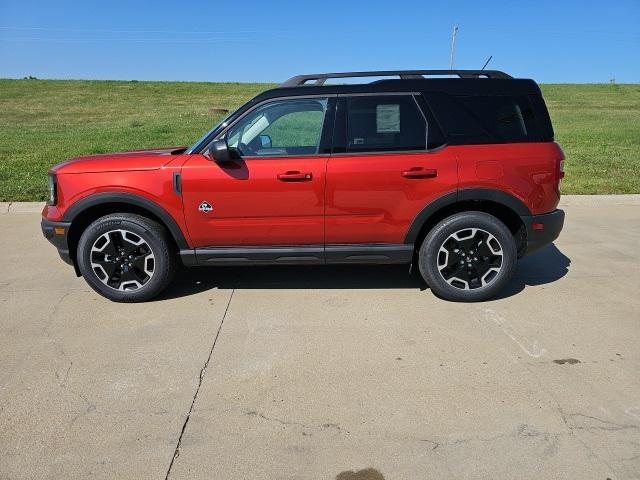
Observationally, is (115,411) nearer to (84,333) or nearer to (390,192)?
(84,333)

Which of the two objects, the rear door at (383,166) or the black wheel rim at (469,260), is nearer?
the rear door at (383,166)

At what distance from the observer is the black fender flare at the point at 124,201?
4.11m

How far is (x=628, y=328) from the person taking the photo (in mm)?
3742

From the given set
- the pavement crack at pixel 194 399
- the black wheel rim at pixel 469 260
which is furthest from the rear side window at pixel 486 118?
the pavement crack at pixel 194 399

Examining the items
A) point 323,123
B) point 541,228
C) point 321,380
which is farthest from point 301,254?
point 541,228

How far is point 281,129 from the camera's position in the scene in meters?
4.24

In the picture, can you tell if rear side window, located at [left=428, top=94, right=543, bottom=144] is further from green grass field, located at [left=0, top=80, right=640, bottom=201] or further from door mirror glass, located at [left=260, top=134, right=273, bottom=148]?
green grass field, located at [left=0, top=80, right=640, bottom=201]

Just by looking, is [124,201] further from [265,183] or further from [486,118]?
[486,118]

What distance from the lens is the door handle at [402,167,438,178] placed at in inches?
159

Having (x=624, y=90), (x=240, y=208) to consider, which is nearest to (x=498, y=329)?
(x=240, y=208)

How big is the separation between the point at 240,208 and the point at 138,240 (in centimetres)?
90

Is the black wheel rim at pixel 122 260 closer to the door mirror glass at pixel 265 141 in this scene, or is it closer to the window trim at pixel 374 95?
the door mirror glass at pixel 265 141

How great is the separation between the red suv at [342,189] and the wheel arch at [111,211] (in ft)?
0.04

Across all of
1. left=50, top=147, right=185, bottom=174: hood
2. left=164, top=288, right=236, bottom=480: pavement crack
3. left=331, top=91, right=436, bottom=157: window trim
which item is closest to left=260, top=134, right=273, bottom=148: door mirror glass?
left=331, top=91, right=436, bottom=157: window trim
